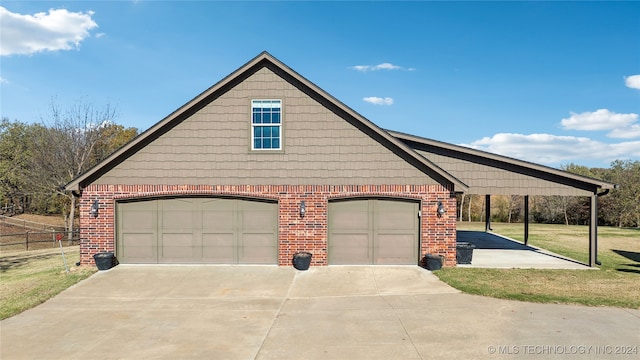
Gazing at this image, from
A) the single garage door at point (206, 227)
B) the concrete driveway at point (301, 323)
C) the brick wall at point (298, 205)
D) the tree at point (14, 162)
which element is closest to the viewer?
the concrete driveway at point (301, 323)

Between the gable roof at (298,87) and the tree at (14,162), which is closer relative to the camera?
the gable roof at (298,87)

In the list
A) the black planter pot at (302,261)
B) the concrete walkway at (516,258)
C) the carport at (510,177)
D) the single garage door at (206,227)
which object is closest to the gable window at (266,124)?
the single garage door at (206,227)

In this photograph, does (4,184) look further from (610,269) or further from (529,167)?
(610,269)

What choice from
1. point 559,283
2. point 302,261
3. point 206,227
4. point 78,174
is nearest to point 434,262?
point 559,283

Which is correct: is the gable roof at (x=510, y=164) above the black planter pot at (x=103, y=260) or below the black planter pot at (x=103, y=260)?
above

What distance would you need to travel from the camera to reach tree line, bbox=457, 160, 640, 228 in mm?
39594

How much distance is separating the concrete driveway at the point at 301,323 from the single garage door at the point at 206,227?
1.80 m

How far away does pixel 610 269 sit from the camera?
47.3 feet

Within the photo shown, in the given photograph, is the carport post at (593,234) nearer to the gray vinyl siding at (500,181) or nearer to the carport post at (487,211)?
the gray vinyl siding at (500,181)

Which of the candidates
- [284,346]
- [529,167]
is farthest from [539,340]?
[529,167]

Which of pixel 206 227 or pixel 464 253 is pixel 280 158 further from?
pixel 464 253

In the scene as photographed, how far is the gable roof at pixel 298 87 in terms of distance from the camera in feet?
45.3

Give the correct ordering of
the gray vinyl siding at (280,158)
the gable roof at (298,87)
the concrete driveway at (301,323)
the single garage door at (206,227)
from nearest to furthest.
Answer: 1. the concrete driveway at (301,323)
2. the gable roof at (298,87)
3. the gray vinyl siding at (280,158)
4. the single garage door at (206,227)

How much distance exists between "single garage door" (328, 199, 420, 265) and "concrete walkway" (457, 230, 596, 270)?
2457 millimetres
